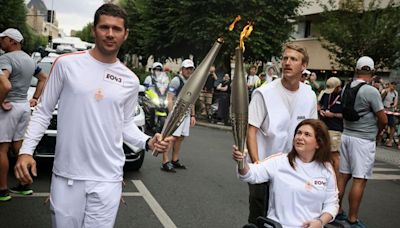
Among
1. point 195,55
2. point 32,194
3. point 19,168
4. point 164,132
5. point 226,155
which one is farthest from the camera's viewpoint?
point 195,55

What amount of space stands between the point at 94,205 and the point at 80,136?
0.43 metres

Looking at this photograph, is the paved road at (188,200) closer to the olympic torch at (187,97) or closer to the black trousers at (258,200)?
the black trousers at (258,200)

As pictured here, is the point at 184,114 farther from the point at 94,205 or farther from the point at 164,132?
the point at 94,205

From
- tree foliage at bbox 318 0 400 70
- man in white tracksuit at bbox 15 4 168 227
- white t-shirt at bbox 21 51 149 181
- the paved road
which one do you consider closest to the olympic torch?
man in white tracksuit at bbox 15 4 168 227

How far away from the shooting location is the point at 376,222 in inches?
230

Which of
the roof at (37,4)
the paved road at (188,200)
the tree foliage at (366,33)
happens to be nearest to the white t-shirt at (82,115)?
the paved road at (188,200)

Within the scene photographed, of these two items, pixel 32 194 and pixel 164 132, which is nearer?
pixel 164 132

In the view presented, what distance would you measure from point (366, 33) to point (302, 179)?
54.5 ft

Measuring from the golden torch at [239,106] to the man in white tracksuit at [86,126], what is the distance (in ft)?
1.51

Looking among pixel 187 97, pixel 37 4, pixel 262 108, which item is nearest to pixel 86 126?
pixel 187 97

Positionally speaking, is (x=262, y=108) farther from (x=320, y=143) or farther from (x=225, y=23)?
(x=225, y=23)

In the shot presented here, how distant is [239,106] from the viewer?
2.92 meters

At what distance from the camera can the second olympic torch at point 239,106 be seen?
9.44 feet

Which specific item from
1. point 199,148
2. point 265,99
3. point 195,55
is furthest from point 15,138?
point 195,55
